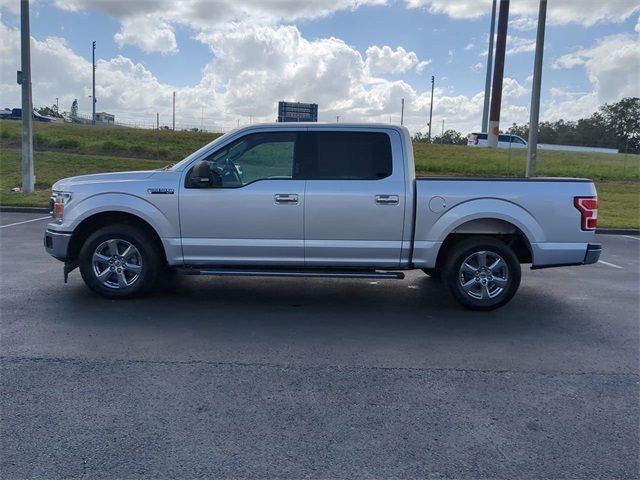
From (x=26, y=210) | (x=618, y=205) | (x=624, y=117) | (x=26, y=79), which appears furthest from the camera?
→ (x=624, y=117)

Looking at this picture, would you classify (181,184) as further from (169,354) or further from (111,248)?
(169,354)

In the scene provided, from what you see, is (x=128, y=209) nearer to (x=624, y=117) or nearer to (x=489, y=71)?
(x=489, y=71)

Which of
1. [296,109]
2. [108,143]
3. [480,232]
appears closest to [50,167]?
[108,143]

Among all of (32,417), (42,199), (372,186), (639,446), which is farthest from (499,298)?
(42,199)

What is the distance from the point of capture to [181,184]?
20.3 feet

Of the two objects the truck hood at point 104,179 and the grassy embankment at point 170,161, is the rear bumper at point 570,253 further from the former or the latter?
the grassy embankment at point 170,161

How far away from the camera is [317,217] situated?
6125 millimetres

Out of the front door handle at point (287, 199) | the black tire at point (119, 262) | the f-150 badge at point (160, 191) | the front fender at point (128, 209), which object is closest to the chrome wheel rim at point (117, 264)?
the black tire at point (119, 262)

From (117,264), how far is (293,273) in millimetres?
1999

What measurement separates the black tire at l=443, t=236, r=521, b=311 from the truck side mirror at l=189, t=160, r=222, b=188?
272 cm

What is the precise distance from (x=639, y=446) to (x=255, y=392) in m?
2.50

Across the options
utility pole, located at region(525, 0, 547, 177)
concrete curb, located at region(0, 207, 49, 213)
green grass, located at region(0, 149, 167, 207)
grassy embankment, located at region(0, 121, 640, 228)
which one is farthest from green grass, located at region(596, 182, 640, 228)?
green grass, located at region(0, 149, 167, 207)

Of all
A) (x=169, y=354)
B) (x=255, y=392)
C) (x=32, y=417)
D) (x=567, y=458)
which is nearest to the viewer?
(x=567, y=458)

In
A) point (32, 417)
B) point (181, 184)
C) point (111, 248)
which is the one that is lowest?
point (32, 417)
